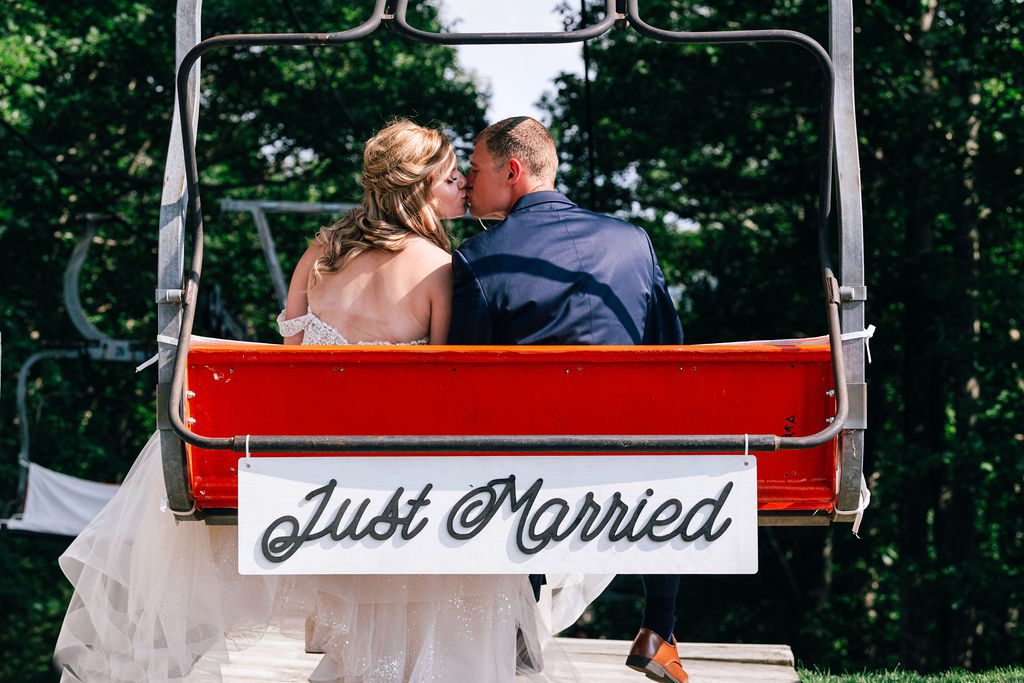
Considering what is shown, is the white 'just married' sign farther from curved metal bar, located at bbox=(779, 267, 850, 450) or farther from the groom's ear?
the groom's ear

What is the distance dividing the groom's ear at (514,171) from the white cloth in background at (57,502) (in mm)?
8237

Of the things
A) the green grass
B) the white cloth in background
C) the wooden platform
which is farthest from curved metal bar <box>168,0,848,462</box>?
the white cloth in background

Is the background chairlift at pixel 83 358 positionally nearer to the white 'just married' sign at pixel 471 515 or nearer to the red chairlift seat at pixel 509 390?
the red chairlift seat at pixel 509 390

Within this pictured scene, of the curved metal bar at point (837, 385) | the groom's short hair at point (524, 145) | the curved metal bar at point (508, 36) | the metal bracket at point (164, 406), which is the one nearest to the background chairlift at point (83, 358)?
the groom's short hair at point (524, 145)

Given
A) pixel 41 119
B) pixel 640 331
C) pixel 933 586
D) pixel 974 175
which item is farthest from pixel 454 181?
pixel 41 119

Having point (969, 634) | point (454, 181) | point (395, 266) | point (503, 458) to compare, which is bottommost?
point (969, 634)

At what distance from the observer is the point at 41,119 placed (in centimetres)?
1433

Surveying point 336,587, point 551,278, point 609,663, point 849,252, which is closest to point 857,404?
point 849,252

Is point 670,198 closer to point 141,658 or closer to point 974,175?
point 974,175

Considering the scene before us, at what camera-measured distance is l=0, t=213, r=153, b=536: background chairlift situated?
410 inches

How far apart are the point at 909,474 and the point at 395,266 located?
8.86 meters

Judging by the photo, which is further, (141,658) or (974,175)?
(974,175)

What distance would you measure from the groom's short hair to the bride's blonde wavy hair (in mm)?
147

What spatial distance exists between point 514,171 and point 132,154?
13696 mm
